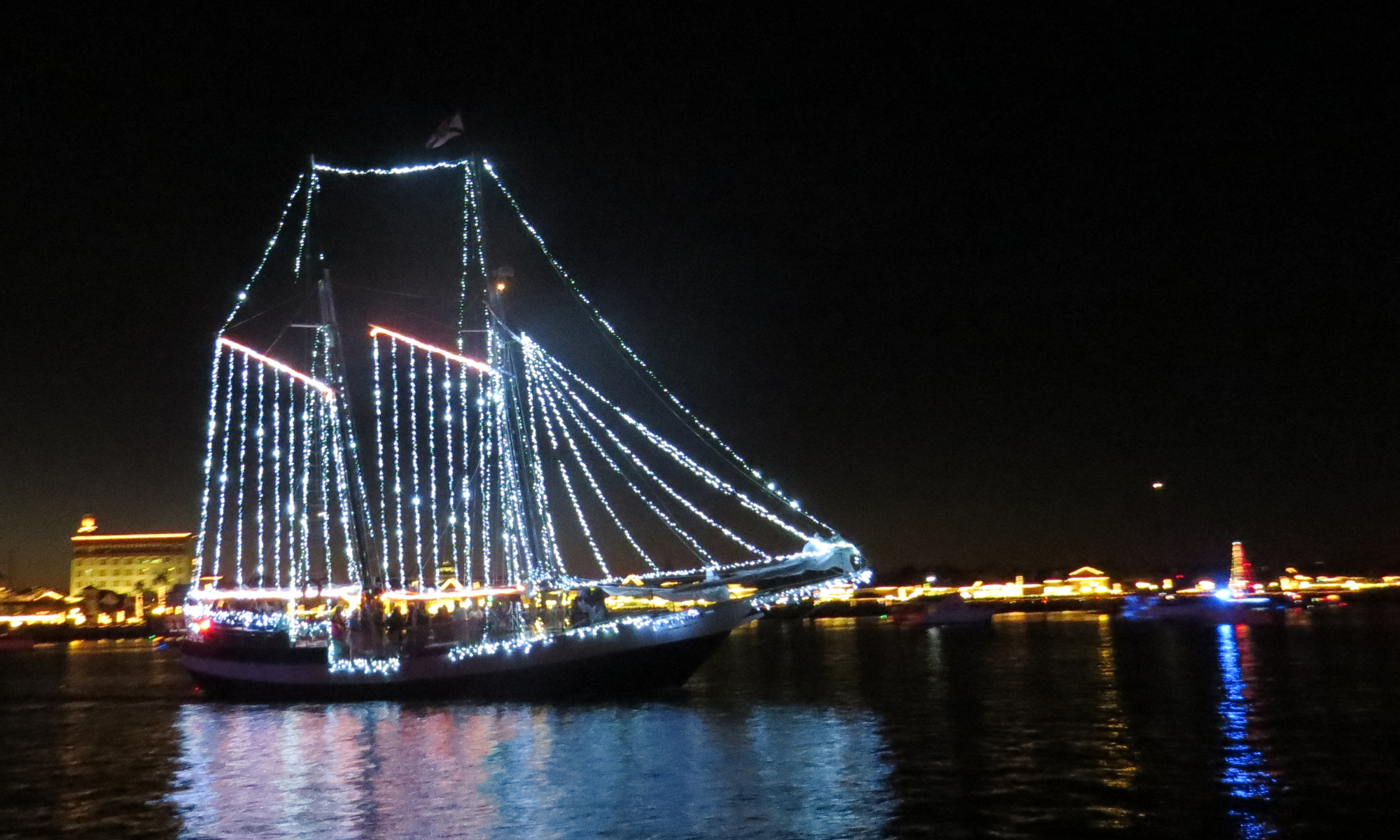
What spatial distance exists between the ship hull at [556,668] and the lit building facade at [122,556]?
519ft

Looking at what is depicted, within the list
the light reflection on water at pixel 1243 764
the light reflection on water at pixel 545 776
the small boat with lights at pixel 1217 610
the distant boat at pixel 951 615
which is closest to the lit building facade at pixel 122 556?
the distant boat at pixel 951 615

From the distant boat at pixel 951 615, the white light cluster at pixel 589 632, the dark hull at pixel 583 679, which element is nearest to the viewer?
the white light cluster at pixel 589 632

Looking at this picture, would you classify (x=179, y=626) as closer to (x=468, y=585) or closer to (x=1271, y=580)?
(x=468, y=585)

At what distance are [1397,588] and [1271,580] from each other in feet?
163

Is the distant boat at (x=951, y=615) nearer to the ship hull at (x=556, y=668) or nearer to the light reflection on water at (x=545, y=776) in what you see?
the ship hull at (x=556, y=668)

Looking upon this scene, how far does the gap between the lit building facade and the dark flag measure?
16320 centimetres

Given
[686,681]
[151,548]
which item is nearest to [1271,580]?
[686,681]

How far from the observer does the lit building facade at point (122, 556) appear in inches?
7077

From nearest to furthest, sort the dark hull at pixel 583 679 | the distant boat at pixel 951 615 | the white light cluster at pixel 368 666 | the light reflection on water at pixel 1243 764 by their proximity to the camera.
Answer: the light reflection on water at pixel 1243 764 → the dark hull at pixel 583 679 → the white light cluster at pixel 368 666 → the distant boat at pixel 951 615

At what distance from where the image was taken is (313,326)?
3803 cm

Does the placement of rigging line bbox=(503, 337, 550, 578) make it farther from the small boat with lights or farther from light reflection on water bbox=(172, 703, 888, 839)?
the small boat with lights

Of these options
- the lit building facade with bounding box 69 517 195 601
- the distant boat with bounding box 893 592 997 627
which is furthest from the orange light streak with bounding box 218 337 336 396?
the lit building facade with bounding box 69 517 195 601

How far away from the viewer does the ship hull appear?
32000mm

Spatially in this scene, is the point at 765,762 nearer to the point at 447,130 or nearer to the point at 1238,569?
the point at 447,130
